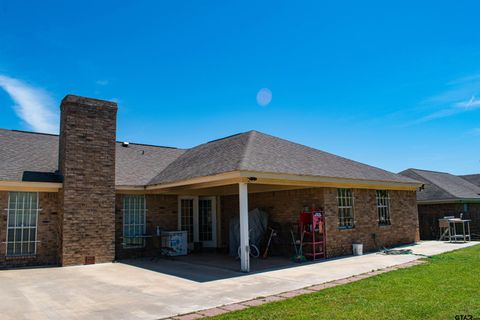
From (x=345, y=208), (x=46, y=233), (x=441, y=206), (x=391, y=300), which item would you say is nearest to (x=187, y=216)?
(x=46, y=233)

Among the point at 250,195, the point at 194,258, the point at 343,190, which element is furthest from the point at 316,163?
the point at 194,258

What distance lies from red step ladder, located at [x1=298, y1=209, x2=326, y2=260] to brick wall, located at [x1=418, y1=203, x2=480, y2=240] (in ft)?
36.0

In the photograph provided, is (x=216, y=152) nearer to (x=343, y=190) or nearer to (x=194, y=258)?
(x=194, y=258)

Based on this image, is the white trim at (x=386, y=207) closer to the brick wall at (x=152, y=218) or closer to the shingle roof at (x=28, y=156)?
the brick wall at (x=152, y=218)

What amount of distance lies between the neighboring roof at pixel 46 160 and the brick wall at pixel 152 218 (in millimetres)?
889

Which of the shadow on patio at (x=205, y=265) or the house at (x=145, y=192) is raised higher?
the house at (x=145, y=192)

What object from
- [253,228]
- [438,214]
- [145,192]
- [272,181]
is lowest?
[253,228]

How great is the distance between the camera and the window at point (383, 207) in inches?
653

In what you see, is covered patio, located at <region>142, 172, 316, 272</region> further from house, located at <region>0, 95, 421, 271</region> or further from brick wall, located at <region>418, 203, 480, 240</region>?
brick wall, located at <region>418, 203, 480, 240</region>

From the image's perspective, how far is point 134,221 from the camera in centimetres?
1501

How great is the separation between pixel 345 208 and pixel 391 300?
25.9 feet

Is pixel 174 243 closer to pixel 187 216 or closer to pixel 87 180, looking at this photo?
pixel 187 216

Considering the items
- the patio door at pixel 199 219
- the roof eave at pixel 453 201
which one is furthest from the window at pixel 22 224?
the roof eave at pixel 453 201

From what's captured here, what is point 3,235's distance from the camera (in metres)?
12.4
